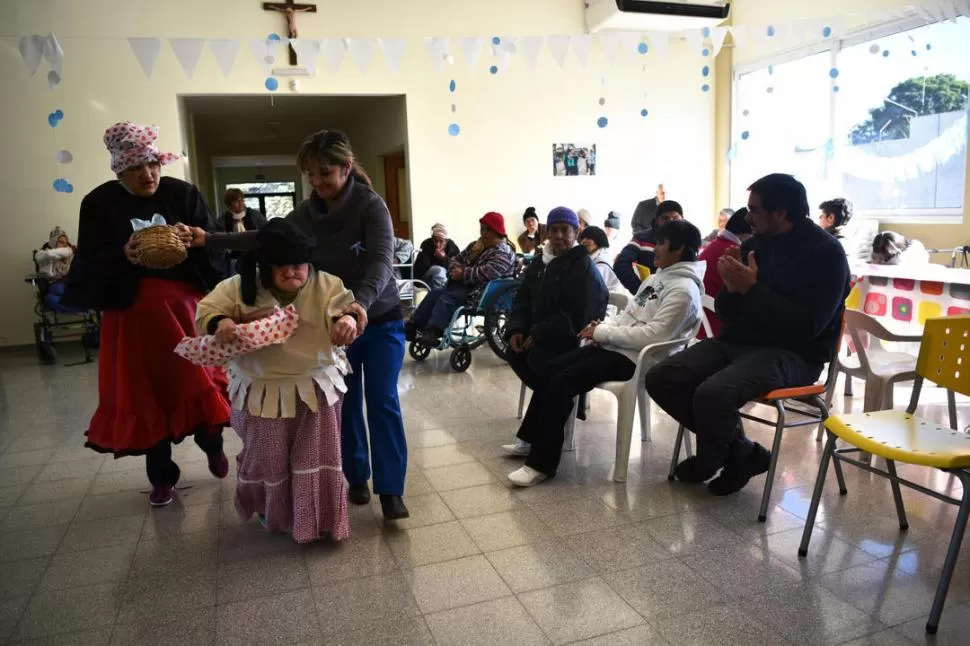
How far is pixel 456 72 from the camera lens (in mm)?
7785

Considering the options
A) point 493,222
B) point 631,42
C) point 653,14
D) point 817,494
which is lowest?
point 817,494

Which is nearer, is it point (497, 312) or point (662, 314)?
point (662, 314)

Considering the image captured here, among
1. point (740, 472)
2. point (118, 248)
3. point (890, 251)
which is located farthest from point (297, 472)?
point (890, 251)

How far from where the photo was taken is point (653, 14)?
24.7ft

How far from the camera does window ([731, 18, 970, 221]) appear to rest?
19.9 ft

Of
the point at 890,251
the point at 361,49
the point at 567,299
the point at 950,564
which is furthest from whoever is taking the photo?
the point at 361,49

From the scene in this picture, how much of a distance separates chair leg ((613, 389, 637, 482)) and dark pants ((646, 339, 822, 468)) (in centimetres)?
10

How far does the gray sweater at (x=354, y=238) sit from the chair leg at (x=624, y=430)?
105cm

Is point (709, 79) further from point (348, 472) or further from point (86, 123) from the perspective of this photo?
point (348, 472)

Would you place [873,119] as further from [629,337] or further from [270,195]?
[270,195]

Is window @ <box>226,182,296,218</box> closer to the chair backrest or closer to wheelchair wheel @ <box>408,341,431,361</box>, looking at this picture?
wheelchair wheel @ <box>408,341,431,361</box>

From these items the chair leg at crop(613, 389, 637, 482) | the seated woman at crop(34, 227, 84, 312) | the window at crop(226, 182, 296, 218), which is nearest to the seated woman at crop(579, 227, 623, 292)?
the chair leg at crop(613, 389, 637, 482)

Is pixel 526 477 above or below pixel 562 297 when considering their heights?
below

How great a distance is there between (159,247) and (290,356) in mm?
657
